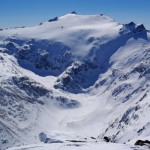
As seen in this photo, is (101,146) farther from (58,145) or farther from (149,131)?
(149,131)

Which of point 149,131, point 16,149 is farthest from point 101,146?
point 149,131

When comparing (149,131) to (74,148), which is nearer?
(74,148)

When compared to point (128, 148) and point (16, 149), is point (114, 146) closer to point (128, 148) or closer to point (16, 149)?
point (128, 148)

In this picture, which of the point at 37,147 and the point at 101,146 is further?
the point at 37,147

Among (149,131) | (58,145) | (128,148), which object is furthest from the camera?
(149,131)

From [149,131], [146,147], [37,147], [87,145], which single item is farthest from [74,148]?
[149,131]

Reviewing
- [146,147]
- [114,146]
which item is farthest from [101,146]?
[146,147]

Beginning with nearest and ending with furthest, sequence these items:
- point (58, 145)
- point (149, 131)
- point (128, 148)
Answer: point (128, 148), point (58, 145), point (149, 131)
